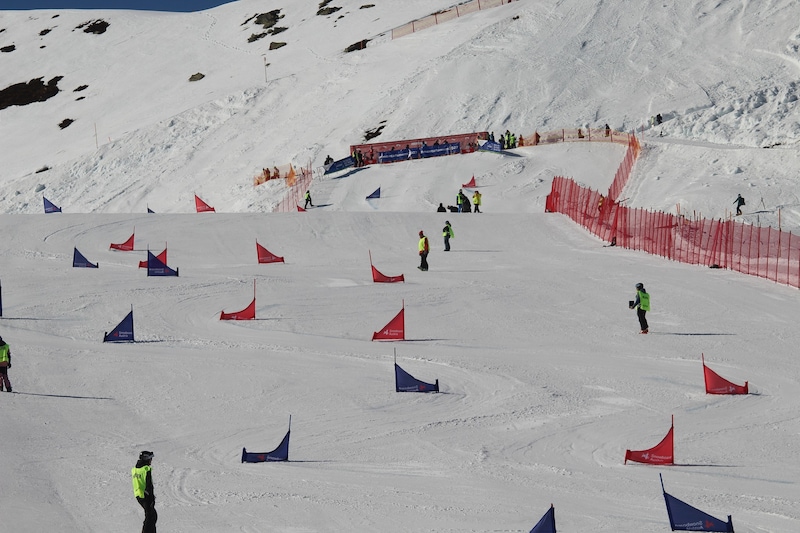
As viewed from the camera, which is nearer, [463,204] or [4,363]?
[4,363]

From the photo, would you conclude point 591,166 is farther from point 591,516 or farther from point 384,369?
point 591,516

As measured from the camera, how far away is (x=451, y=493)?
40.9ft

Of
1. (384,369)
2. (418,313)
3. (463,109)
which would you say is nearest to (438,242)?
(418,313)

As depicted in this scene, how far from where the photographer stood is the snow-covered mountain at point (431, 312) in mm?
12766

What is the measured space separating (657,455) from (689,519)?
2694 mm

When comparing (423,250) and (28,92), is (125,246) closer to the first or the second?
(423,250)

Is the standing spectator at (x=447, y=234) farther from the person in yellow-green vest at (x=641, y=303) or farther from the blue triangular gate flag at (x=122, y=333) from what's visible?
the blue triangular gate flag at (x=122, y=333)

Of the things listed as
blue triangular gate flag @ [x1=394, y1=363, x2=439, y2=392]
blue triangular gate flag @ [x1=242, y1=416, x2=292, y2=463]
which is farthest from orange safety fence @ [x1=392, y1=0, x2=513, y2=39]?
blue triangular gate flag @ [x1=242, y1=416, x2=292, y2=463]

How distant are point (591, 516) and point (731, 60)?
163 feet

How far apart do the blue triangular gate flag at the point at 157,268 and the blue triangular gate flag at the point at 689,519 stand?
18.2 m

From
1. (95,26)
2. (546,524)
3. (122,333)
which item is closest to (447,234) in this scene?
(122,333)

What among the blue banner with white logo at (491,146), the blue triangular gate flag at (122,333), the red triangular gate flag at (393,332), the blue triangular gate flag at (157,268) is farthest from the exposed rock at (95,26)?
the red triangular gate flag at (393,332)

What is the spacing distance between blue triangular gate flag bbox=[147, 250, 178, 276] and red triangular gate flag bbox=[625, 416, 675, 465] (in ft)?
52.2

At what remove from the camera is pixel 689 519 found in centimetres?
1082
